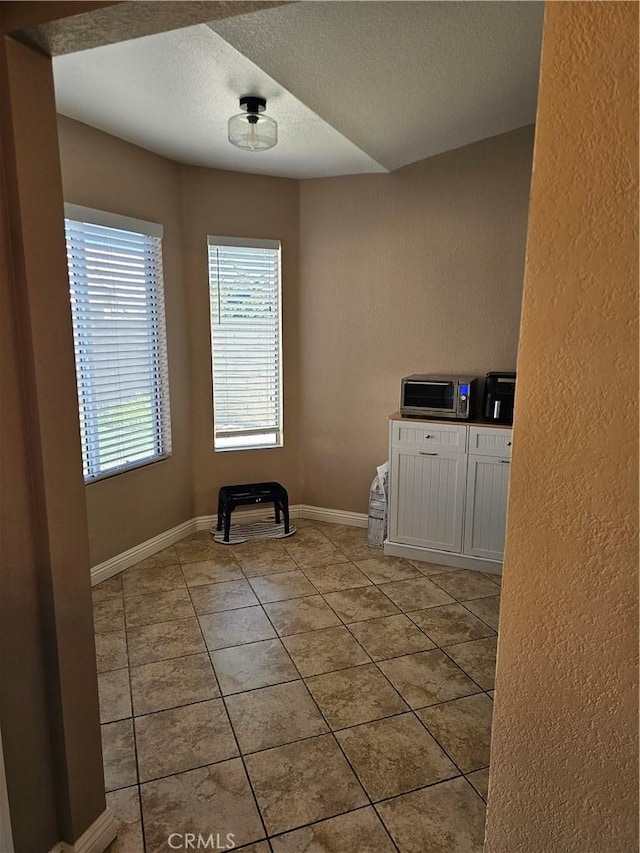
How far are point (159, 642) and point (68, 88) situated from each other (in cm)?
270

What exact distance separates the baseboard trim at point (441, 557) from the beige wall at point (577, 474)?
7.77 feet

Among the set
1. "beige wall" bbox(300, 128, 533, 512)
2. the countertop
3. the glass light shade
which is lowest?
the countertop

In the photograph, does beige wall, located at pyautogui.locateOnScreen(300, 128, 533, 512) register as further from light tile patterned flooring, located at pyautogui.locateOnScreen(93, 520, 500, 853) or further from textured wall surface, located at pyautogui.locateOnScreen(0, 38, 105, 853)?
textured wall surface, located at pyautogui.locateOnScreen(0, 38, 105, 853)

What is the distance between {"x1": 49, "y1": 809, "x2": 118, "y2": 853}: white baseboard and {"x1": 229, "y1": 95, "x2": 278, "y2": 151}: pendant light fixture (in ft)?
9.30

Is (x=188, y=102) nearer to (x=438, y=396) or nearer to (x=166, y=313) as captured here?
(x=166, y=313)

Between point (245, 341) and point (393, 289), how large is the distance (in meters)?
1.18

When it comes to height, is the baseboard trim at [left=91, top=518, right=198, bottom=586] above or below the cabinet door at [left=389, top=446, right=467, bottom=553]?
below

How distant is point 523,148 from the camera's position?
3.45 m

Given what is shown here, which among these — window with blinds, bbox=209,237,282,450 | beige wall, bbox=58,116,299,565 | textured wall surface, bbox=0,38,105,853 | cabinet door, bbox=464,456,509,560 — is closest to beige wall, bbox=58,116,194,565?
beige wall, bbox=58,116,299,565

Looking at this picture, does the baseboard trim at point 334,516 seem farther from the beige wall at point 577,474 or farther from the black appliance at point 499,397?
the beige wall at point 577,474

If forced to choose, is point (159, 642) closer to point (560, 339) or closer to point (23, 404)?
point (23, 404)

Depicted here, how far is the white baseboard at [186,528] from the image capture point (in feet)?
11.5

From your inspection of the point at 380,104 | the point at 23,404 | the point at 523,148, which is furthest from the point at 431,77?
the point at 23,404

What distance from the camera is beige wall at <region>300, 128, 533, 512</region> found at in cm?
362
